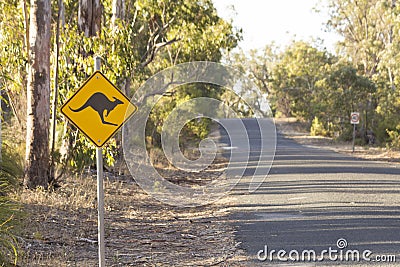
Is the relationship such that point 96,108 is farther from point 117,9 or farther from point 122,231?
point 117,9

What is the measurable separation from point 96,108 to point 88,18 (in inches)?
434

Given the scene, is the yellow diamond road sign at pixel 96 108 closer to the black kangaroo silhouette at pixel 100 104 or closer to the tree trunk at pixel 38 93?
the black kangaroo silhouette at pixel 100 104

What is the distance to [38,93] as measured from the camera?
44.3 ft

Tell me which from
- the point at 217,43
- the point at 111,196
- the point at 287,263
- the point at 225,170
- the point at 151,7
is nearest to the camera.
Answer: the point at 287,263

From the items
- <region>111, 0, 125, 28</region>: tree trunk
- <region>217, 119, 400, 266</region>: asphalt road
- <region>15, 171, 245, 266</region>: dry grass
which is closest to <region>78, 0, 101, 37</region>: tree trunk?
<region>111, 0, 125, 28</region>: tree trunk

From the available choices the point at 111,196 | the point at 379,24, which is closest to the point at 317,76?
the point at 379,24

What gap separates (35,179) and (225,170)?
1230cm

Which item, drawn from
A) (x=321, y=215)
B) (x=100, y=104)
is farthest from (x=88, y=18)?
(x=100, y=104)

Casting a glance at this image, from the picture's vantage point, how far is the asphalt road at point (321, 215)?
8.80 metres

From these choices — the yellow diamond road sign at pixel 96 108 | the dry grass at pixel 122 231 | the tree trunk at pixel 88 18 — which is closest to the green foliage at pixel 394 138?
the dry grass at pixel 122 231

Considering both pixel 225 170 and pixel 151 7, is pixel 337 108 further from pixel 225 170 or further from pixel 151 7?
pixel 151 7

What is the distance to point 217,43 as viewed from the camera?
75.6 feet

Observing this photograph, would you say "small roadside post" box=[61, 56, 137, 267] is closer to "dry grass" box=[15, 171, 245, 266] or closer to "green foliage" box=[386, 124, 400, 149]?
"dry grass" box=[15, 171, 245, 266]

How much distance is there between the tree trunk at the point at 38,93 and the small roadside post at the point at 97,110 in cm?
712
